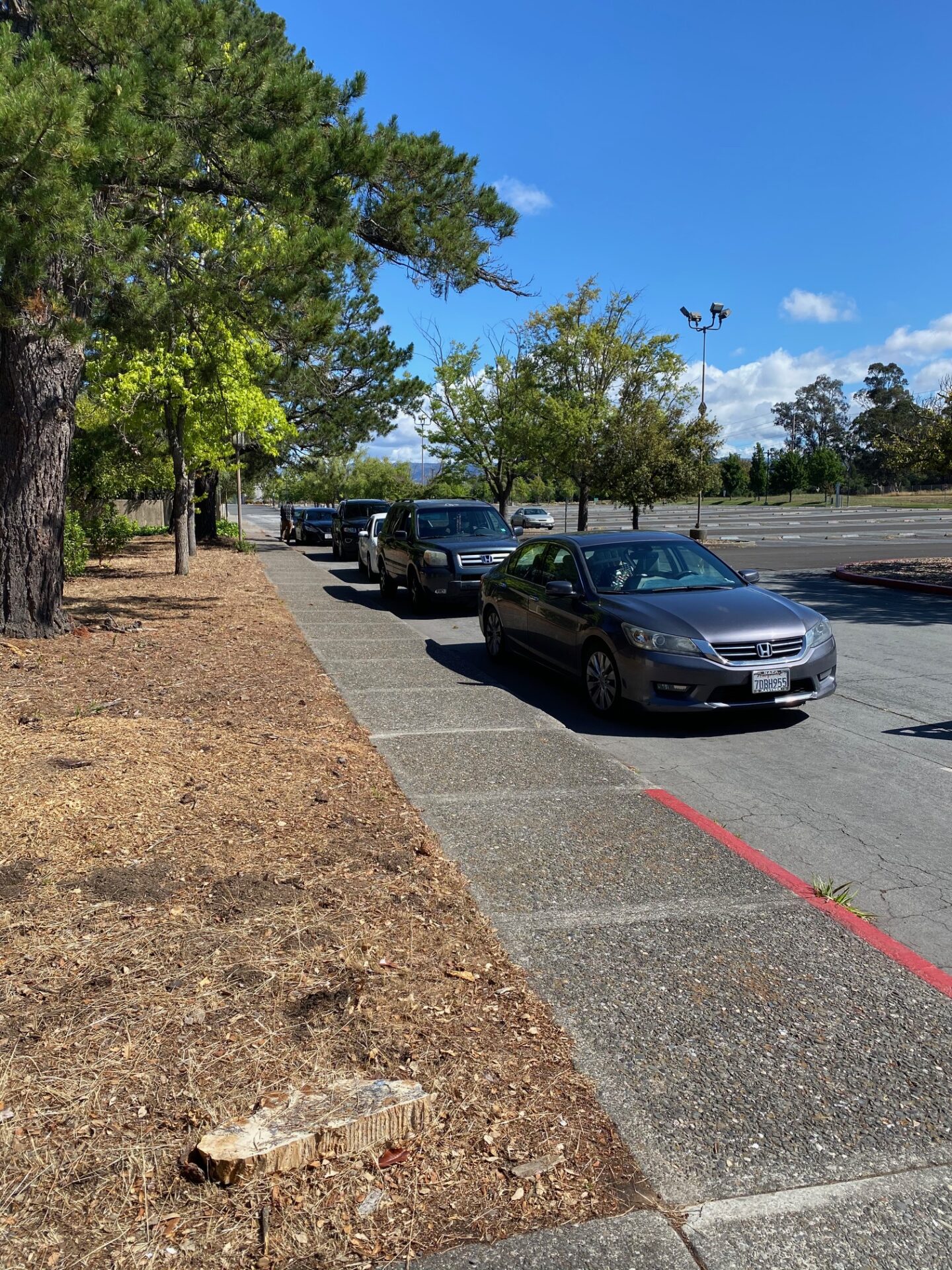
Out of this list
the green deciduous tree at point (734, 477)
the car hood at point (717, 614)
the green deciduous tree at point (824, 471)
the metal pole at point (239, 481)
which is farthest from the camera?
the green deciduous tree at point (734, 477)

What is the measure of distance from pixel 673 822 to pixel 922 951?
1.51 metres

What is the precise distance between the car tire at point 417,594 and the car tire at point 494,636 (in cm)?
391

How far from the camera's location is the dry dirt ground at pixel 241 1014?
246 cm

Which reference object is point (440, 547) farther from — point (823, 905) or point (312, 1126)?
point (312, 1126)

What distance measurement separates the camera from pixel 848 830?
5.48 m

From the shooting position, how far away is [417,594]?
15.1 metres

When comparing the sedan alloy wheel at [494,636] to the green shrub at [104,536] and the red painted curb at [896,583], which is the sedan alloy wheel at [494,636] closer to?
the red painted curb at [896,583]

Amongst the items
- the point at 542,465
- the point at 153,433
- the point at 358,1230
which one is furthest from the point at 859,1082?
the point at 542,465

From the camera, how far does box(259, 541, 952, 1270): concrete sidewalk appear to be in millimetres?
2475

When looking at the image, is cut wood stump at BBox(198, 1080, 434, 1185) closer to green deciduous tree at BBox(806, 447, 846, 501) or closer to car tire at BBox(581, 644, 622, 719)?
car tire at BBox(581, 644, 622, 719)

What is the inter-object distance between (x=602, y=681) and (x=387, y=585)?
9.57 metres

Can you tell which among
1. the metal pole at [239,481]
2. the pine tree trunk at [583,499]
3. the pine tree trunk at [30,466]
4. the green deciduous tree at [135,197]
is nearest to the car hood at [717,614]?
the green deciduous tree at [135,197]

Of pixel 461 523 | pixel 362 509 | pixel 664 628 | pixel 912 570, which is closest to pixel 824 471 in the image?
pixel 362 509

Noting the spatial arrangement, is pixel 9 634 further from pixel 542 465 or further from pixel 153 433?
pixel 542 465
